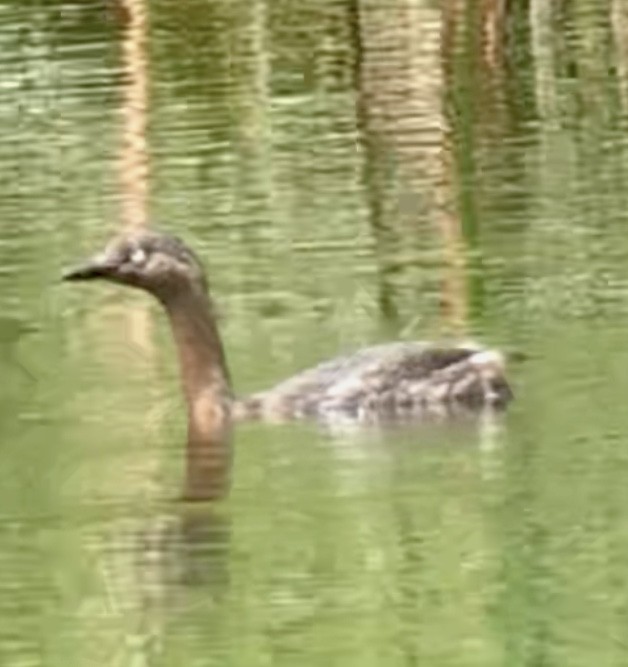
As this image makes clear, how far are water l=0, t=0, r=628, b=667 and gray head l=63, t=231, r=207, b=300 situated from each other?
12.7 inches

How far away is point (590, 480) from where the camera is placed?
11.0 meters

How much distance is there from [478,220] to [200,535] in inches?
193

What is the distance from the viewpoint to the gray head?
1281 centimetres

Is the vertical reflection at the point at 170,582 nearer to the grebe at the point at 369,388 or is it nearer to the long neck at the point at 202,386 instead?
the long neck at the point at 202,386

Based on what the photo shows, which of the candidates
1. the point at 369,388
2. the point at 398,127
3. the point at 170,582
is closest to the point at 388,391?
the point at 369,388

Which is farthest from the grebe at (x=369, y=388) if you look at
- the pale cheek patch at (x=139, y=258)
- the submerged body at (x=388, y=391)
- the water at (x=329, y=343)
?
the pale cheek patch at (x=139, y=258)

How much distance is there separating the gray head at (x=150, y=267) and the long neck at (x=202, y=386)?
0.04 metres

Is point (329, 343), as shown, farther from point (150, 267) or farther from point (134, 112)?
point (134, 112)

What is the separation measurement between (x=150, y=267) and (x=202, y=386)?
515 mm

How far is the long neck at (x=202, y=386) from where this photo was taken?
1180cm

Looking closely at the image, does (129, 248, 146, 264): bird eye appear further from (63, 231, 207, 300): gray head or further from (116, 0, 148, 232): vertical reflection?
(116, 0, 148, 232): vertical reflection

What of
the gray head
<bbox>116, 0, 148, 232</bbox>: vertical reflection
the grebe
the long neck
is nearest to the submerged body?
the grebe

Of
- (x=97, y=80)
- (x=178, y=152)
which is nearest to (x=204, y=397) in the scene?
(x=178, y=152)

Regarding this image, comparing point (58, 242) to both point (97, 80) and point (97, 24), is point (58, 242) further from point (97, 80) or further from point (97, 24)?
point (97, 24)
